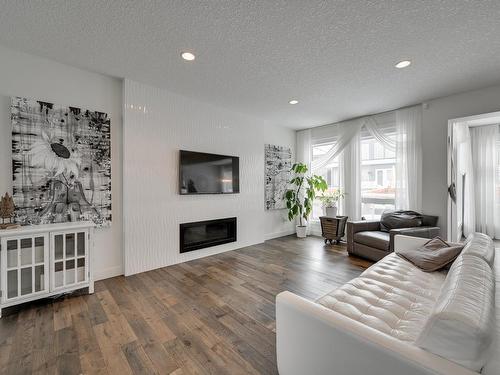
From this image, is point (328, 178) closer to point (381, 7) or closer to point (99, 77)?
point (381, 7)

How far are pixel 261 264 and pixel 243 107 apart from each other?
9.17ft

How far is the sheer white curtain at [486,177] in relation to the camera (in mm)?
4453

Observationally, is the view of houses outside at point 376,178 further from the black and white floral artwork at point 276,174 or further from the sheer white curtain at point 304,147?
the black and white floral artwork at point 276,174

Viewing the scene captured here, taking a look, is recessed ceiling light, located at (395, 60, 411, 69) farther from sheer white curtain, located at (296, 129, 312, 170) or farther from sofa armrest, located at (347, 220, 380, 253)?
sheer white curtain, located at (296, 129, 312, 170)

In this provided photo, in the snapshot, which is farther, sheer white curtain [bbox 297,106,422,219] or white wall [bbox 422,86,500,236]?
sheer white curtain [bbox 297,106,422,219]

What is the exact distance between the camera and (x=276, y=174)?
17.6 ft

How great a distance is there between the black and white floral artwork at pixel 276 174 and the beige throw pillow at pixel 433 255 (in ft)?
9.95

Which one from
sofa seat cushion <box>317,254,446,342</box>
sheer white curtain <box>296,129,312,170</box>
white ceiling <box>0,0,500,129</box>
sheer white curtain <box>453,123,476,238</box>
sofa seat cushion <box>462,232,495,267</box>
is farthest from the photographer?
sheer white curtain <box>296,129,312,170</box>

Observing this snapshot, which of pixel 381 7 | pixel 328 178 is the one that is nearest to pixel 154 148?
pixel 381 7

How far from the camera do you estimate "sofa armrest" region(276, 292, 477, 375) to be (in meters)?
0.81

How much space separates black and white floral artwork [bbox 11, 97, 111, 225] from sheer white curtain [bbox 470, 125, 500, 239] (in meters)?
6.83

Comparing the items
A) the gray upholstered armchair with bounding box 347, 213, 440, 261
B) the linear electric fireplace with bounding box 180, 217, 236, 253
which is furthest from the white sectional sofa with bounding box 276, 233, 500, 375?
the linear electric fireplace with bounding box 180, 217, 236, 253

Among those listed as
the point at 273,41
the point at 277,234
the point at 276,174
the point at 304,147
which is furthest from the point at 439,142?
the point at 277,234

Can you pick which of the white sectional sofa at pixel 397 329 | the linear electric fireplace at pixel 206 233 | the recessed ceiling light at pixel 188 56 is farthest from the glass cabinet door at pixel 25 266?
the white sectional sofa at pixel 397 329
